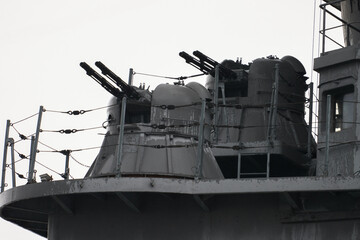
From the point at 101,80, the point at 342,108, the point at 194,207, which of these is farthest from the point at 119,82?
the point at 342,108

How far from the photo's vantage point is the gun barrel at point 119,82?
19.3 metres

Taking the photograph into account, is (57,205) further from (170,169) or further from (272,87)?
(272,87)

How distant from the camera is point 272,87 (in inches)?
826

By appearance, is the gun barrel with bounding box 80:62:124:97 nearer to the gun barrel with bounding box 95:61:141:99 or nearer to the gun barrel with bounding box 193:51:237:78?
the gun barrel with bounding box 95:61:141:99

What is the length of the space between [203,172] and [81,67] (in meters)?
3.39

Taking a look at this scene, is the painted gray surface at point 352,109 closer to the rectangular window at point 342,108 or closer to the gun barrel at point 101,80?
the rectangular window at point 342,108

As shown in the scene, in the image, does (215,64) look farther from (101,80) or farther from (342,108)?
(342,108)

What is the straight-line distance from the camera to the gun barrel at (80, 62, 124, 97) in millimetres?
19469

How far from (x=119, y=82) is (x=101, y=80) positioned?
392 millimetres

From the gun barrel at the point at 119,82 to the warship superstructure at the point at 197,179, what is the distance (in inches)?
0.7

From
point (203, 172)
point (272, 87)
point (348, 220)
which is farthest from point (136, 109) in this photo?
point (348, 220)

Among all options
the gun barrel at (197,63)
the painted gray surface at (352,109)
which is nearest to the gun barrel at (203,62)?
the gun barrel at (197,63)

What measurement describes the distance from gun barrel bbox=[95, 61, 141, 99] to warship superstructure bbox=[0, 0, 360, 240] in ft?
0.06

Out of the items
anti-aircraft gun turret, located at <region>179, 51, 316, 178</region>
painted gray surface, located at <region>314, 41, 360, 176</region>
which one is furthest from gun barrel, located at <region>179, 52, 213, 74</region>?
painted gray surface, located at <region>314, 41, 360, 176</region>
